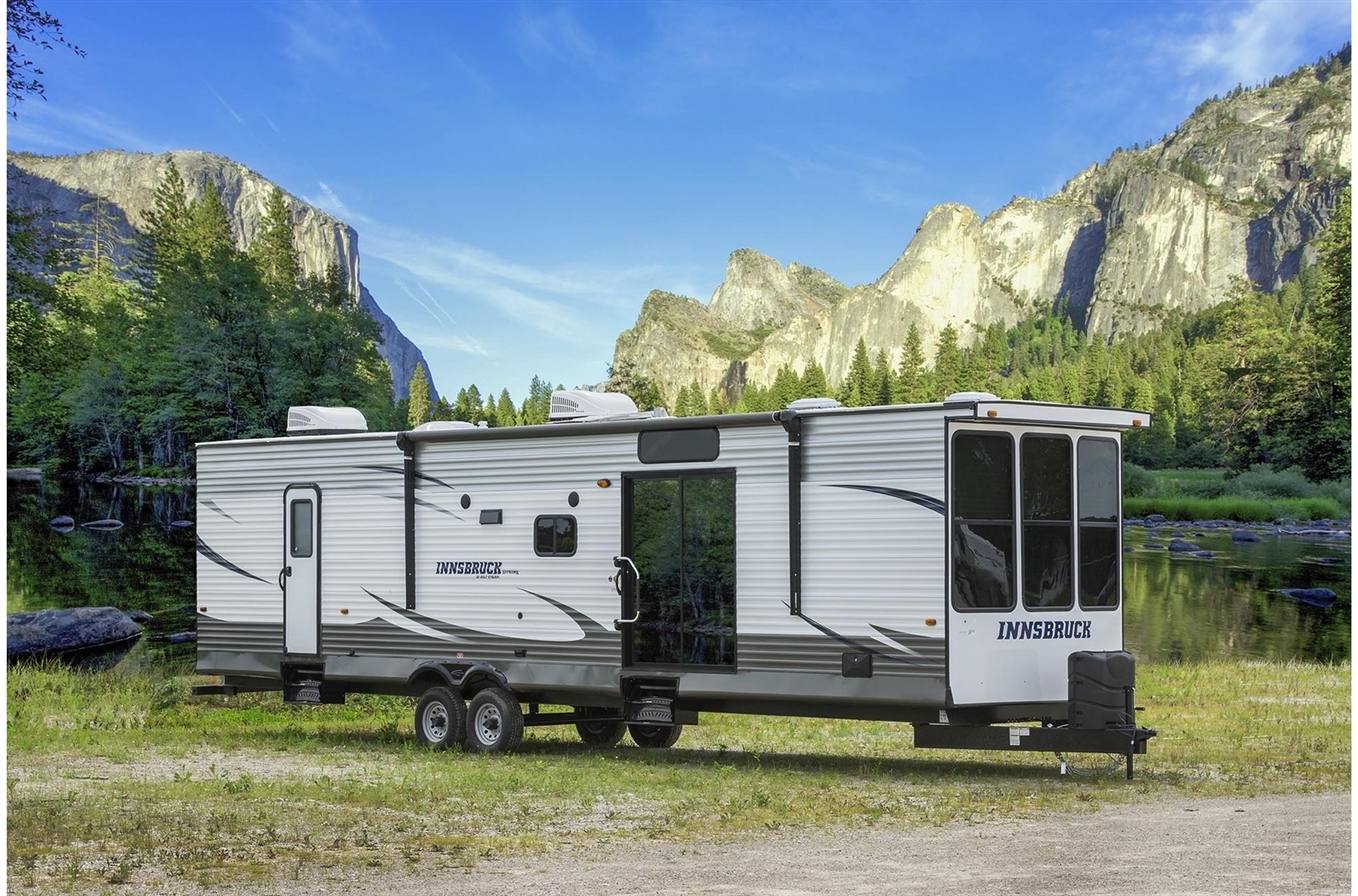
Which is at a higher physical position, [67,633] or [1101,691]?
[1101,691]

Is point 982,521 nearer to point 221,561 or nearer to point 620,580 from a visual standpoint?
point 620,580

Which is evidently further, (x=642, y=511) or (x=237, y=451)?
(x=237, y=451)

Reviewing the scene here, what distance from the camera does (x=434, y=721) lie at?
1444 centimetres

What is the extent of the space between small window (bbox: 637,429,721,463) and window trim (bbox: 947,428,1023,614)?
210 cm

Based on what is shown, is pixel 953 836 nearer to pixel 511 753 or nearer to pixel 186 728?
pixel 511 753

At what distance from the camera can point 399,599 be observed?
14.6 metres

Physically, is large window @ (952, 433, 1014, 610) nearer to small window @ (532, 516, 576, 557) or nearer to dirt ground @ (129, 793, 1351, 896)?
dirt ground @ (129, 793, 1351, 896)

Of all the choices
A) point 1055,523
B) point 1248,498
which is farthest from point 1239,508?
point 1055,523

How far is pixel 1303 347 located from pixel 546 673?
55503 millimetres

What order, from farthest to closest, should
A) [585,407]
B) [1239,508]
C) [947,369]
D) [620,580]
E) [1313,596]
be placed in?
[947,369], [1239,508], [1313,596], [585,407], [620,580]

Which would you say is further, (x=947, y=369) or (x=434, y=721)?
(x=947, y=369)

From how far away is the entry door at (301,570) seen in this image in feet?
49.6

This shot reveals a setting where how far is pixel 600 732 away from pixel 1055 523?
549cm

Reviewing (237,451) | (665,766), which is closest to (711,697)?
(665,766)
